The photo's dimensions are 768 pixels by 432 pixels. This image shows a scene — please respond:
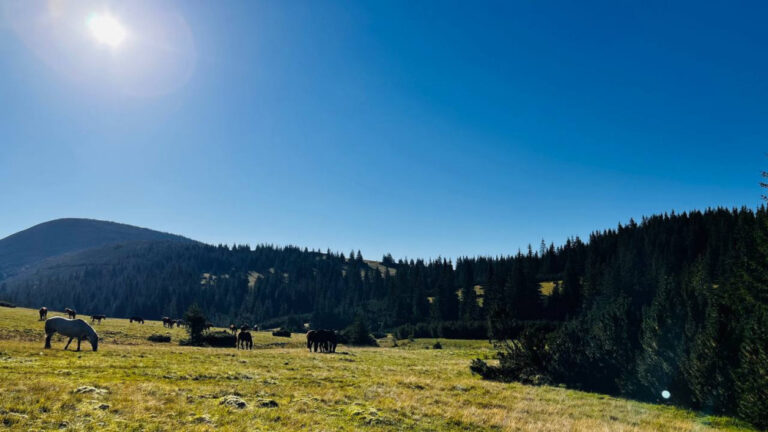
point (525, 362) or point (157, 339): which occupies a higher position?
point (525, 362)

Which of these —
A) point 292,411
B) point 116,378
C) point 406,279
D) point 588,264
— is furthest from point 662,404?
point 406,279

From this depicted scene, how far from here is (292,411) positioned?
15516mm

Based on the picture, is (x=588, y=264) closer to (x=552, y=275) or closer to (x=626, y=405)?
(x=552, y=275)

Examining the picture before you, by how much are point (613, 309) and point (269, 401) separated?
104 ft

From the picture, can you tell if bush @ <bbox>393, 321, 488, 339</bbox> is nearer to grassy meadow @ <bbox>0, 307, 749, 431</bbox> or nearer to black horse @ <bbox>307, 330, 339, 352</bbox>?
black horse @ <bbox>307, 330, 339, 352</bbox>

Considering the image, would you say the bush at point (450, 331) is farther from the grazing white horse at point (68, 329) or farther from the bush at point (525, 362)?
the grazing white horse at point (68, 329)

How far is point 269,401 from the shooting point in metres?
16.5

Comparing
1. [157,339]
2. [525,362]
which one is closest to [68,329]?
[157,339]

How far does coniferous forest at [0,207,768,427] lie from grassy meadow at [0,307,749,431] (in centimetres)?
297

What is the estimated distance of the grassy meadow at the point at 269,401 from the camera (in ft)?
41.5

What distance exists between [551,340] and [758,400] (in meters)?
16.1

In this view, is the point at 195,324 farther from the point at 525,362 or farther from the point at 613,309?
the point at 613,309

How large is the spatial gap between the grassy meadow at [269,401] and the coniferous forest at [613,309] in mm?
2968

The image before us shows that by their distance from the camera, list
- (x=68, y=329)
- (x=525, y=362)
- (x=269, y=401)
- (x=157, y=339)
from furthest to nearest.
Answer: (x=157, y=339), (x=525, y=362), (x=68, y=329), (x=269, y=401)
